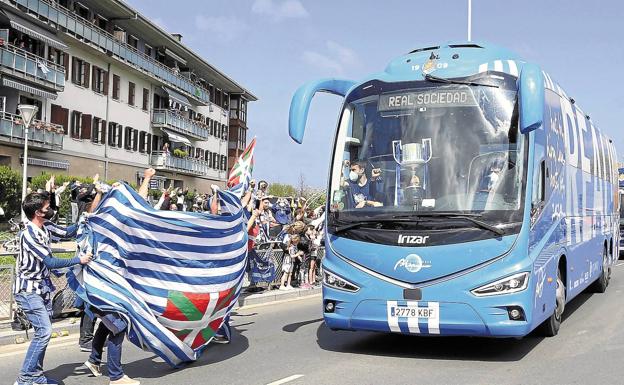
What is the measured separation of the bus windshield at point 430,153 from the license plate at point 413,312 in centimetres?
102

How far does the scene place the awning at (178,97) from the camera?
2175 inches

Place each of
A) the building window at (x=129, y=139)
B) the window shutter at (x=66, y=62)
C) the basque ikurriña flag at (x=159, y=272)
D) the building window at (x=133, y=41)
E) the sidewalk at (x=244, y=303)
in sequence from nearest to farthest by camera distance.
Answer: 1. the basque ikurriña flag at (x=159, y=272)
2. the sidewalk at (x=244, y=303)
3. the window shutter at (x=66, y=62)
4. the building window at (x=129, y=139)
5. the building window at (x=133, y=41)

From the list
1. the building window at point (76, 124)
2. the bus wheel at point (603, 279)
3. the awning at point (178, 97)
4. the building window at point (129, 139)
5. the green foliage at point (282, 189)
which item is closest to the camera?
the bus wheel at point (603, 279)

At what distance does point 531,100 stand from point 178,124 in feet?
166

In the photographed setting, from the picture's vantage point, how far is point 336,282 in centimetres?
851

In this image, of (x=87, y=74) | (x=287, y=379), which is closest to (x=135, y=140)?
(x=87, y=74)

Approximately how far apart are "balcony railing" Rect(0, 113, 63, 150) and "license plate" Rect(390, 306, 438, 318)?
99.5ft

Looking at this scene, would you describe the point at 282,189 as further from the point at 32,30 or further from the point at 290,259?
the point at 290,259

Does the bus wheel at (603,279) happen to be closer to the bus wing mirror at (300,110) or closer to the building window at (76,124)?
the bus wing mirror at (300,110)

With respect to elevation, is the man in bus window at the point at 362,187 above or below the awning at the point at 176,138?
below

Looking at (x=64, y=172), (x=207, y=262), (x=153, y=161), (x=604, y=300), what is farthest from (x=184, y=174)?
(x=207, y=262)

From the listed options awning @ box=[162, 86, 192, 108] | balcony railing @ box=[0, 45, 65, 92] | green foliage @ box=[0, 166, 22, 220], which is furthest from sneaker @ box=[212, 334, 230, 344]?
awning @ box=[162, 86, 192, 108]

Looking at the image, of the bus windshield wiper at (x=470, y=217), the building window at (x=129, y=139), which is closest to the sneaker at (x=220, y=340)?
the bus windshield wiper at (x=470, y=217)

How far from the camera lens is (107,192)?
24.2 feet
